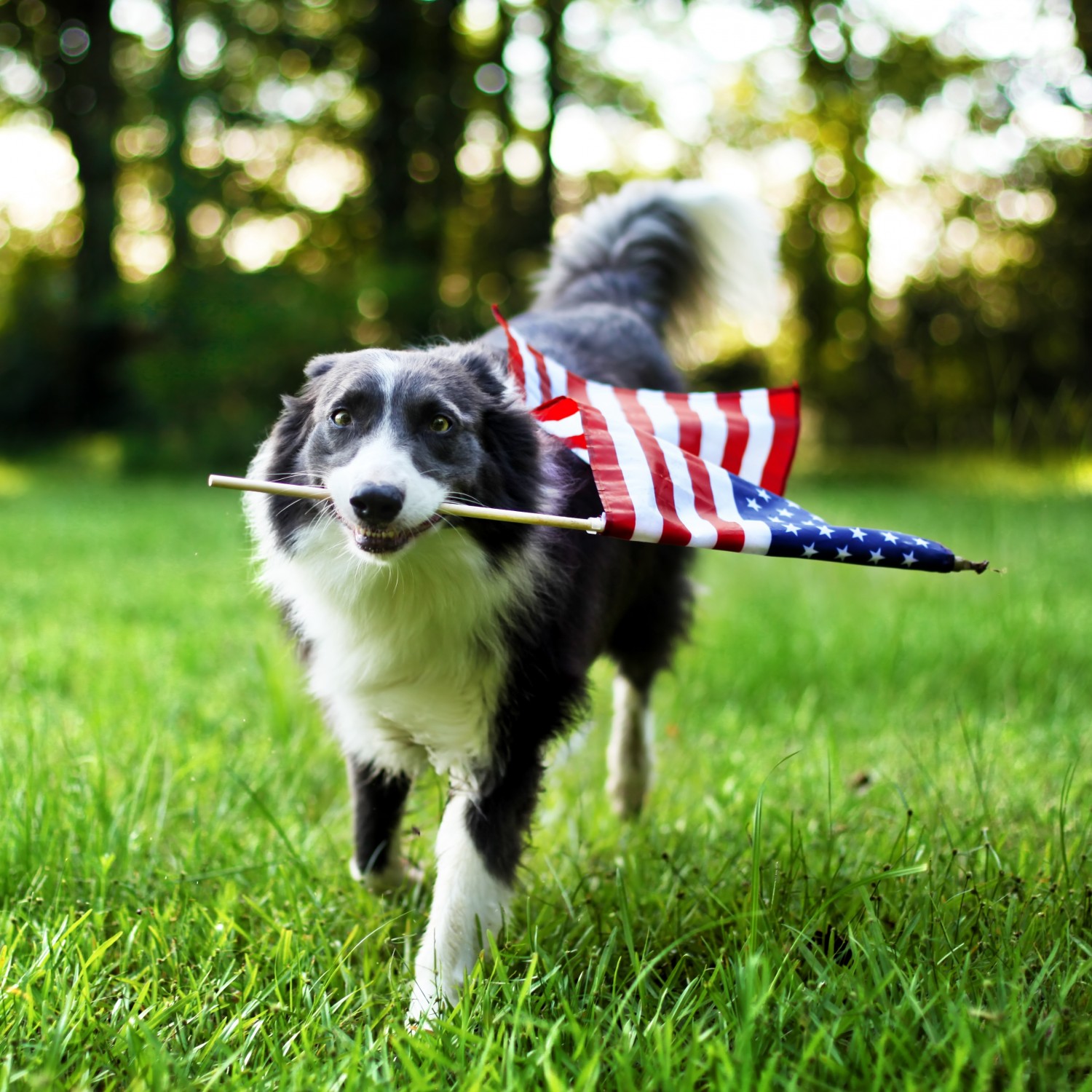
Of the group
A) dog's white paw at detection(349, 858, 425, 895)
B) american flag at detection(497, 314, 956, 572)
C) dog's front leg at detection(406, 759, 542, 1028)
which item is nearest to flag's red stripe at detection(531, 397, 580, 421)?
american flag at detection(497, 314, 956, 572)

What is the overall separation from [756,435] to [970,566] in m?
0.95

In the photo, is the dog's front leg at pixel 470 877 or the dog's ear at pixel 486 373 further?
the dog's ear at pixel 486 373

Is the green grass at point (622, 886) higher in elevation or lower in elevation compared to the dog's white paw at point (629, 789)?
higher

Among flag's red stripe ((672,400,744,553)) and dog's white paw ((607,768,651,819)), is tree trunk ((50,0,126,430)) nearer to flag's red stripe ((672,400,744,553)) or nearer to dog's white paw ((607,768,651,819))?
dog's white paw ((607,768,651,819))

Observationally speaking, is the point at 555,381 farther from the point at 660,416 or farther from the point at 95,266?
the point at 95,266

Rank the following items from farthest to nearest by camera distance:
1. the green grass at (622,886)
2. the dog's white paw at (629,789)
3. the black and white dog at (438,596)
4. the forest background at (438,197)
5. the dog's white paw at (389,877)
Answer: the forest background at (438,197) → the dog's white paw at (629,789) → the dog's white paw at (389,877) → the black and white dog at (438,596) → the green grass at (622,886)

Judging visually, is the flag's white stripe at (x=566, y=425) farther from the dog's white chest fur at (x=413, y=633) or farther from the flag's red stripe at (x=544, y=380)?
the dog's white chest fur at (x=413, y=633)

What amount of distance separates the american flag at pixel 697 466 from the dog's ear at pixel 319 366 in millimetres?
461

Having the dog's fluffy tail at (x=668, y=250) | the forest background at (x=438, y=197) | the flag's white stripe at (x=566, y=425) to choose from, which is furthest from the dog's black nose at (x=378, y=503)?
the forest background at (x=438, y=197)

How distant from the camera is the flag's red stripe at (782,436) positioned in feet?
9.50

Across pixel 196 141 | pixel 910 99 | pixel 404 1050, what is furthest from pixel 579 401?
pixel 910 99

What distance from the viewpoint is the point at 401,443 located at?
230 cm

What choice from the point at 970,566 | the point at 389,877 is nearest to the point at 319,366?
the point at 389,877

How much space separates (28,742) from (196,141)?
14.4 meters
